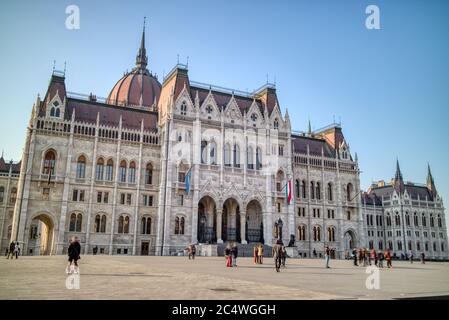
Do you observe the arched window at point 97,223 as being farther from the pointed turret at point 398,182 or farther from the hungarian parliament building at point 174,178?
Answer: the pointed turret at point 398,182

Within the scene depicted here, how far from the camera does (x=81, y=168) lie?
2092 inches

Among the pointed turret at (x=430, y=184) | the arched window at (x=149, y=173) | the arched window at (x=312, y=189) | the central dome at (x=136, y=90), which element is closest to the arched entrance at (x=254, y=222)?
the arched window at (x=312, y=189)

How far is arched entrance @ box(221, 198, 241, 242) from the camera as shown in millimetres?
58812

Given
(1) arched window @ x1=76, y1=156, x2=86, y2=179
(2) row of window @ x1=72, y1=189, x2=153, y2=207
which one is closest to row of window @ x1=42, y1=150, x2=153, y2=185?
(1) arched window @ x1=76, y1=156, x2=86, y2=179

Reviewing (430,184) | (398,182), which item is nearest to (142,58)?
(398,182)

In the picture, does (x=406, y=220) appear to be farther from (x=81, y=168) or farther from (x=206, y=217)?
(x=81, y=168)

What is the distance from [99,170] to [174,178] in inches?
391

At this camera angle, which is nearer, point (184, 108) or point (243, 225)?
point (243, 225)

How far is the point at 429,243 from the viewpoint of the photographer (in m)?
102

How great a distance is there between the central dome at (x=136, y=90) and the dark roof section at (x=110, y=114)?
8750mm

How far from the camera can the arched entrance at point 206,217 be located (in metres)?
57.2

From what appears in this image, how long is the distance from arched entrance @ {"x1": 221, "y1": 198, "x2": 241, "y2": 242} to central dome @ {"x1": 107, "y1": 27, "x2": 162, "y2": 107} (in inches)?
870
